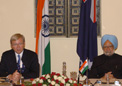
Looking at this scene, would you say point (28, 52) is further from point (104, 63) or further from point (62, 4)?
point (62, 4)

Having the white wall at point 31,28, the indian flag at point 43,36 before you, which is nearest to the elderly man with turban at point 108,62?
the indian flag at point 43,36

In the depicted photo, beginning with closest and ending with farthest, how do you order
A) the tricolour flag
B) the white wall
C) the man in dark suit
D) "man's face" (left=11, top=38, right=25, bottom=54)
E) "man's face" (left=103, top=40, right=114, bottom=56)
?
"man's face" (left=11, top=38, right=25, bottom=54) < the man in dark suit < "man's face" (left=103, top=40, right=114, bottom=56) < the tricolour flag < the white wall

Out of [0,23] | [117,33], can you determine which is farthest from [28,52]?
[117,33]

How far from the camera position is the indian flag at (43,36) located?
231 inches

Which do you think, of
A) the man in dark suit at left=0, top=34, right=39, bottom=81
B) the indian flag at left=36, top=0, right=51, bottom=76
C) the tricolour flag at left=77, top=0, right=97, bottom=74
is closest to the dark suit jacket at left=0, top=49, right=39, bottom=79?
the man in dark suit at left=0, top=34, right=39, bottom=81

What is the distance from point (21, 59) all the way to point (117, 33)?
2908mm

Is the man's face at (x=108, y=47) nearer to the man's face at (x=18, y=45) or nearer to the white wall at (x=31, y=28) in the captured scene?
the man's face at (x=18, y=45)

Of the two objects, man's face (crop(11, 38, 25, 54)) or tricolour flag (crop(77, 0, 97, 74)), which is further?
tricolour flag (crop(77, 0, 97, 74))

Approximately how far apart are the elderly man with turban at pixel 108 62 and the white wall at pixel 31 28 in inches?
67.2

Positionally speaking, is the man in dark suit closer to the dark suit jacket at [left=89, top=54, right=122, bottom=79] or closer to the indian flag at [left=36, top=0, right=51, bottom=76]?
the dark suit jacket at [left=89, top=54, right=122, bottom=79]

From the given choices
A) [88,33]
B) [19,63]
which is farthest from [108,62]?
[19,63]

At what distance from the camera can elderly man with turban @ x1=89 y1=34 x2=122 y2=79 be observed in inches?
179

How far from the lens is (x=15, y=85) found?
3.36 metres

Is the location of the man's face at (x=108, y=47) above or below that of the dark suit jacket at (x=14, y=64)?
above
